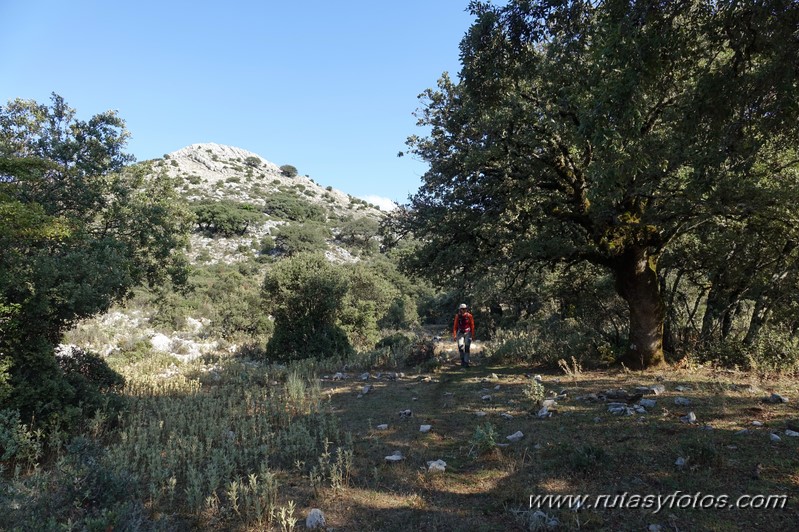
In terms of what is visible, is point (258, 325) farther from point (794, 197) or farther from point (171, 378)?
point (794, 197)

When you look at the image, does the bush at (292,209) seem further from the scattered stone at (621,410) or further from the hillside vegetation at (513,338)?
the scattered stone at (621,410)

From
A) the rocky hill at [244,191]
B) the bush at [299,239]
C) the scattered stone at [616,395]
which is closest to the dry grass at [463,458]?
the scattered stone at [616,395]

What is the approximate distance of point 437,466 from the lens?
480cm

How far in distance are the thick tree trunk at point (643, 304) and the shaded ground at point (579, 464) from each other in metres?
1.80

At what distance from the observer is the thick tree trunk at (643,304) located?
9438 mm

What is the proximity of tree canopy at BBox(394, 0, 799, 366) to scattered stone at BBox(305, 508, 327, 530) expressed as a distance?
4860 mm

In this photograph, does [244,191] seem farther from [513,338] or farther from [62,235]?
[62,235]

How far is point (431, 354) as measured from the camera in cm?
1384

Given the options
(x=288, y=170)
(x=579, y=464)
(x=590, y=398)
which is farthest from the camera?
(x=288, y=170)

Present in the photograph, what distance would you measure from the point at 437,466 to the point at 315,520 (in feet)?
5.21

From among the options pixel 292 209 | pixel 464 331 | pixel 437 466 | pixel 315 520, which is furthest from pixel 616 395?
pixel 292 209

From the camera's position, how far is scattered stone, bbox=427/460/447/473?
15.6 ft

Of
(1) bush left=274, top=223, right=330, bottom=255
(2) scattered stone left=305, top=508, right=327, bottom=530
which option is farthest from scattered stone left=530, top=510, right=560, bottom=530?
(1) bush left=274, top=223, right=330, bottom=255

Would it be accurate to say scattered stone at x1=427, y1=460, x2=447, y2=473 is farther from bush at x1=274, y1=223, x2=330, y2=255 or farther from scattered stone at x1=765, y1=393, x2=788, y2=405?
bush at x1=274, y1=223, x2=330, y2=255
